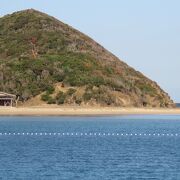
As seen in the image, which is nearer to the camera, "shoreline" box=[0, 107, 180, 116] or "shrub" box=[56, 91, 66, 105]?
"shoreline" box=[0, 107, 180, 116]

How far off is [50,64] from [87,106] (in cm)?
2113

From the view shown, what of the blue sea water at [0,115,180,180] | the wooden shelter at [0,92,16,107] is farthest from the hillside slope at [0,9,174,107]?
the blue sea water at [0,115,180,180]

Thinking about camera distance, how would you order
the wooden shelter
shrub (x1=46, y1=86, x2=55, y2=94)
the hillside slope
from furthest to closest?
the hillside slope, shrub (x1=46, y1=86, x2=55, y2=94), the wooden shelter

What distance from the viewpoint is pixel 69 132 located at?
7975cm

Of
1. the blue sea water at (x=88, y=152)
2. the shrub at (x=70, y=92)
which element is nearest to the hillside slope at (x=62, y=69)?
the shrub at (x=70, y=92)

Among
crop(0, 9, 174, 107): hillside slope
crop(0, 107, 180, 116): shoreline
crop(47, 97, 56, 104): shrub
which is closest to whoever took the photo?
crop(0, 107, 180, 116): shoreline

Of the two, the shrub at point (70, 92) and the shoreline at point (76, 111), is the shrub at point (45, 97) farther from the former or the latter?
the shoreline at point (76, 111)

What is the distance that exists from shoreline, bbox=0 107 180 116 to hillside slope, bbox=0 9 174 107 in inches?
200

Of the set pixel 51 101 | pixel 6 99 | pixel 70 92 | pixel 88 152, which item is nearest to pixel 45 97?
pixel 51 101

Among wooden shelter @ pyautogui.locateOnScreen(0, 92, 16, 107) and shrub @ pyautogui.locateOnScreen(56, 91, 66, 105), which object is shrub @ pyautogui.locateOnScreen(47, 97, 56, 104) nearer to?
shrub @ pyautogui.locateOnScreen(56, 91, 66, 105)

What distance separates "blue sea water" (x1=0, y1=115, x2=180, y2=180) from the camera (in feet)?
141

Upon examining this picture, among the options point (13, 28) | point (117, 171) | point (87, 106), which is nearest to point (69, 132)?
point (117, 171)

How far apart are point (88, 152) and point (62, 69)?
8911cm

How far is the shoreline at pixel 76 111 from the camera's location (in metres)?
118
